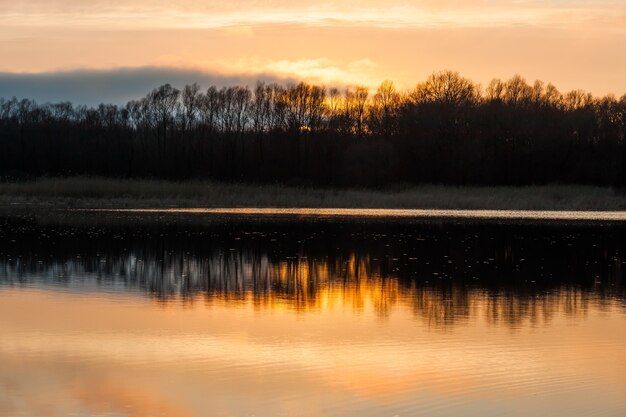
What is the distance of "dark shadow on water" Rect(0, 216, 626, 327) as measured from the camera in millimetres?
14391

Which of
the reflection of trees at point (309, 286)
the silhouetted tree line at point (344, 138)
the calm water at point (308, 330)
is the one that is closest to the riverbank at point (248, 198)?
the silhouetted tree line at point (344, 138)

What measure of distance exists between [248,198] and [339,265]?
2560 cm

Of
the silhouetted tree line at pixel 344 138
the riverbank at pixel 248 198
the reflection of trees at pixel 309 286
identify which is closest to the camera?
the reflection of trees at pixel 309 286

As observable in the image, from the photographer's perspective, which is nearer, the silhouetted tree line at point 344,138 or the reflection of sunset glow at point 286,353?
the reflection of sunset glow at point 286,353

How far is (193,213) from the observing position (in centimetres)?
3750

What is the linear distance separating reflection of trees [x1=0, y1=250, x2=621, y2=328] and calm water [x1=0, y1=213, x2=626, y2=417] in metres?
0.05

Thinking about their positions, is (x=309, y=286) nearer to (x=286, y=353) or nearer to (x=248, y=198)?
(x=286, y=353)

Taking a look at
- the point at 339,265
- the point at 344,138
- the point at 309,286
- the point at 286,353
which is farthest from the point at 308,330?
the point at 344,138

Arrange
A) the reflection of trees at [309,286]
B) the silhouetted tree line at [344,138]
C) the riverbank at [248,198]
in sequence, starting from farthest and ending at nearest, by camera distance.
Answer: the silhouetted tree line at [344,138] < the riverbank at [248,198] < the reflection of trees at [309,286]

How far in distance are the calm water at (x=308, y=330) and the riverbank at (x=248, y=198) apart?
19.1 meters

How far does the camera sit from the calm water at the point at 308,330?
829cm

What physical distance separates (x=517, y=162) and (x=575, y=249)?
35816mm

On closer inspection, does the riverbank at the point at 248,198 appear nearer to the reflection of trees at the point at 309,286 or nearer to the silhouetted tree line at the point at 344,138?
the silhouetted tree line at the point at 344,138

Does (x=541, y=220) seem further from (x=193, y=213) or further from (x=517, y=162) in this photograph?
(x=517, y=162)
